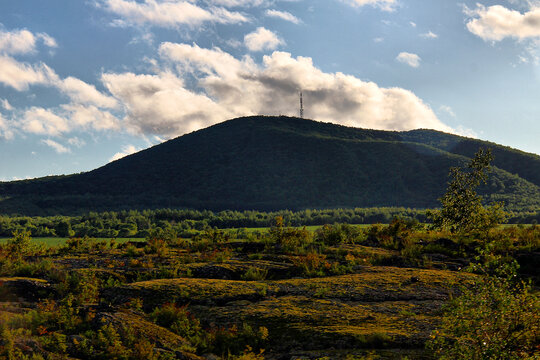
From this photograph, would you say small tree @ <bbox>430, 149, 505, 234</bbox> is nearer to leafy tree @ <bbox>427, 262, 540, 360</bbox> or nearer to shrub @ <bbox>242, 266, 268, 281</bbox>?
shrub @ <bbox>242, 266, 268, 281</bbox>

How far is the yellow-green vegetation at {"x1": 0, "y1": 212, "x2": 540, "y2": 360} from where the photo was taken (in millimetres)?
6902

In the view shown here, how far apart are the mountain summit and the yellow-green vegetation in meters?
109

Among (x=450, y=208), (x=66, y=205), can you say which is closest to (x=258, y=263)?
(x=450, y=208)

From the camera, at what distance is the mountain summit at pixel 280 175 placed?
12550 centimetres

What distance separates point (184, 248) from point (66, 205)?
124177mm

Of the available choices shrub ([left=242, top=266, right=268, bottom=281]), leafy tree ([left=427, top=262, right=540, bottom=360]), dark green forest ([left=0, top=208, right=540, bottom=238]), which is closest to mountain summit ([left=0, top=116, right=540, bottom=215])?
dark green forest ([left=0, top=208, right=540, bottom=238])

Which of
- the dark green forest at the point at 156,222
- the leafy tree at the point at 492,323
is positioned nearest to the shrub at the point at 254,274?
the leafy tree at the point at 492,323

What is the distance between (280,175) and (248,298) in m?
139

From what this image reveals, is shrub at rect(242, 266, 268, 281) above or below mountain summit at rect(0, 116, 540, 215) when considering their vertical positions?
below

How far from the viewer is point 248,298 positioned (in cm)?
991

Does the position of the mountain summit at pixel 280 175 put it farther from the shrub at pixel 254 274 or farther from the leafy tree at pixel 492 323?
the leafy tree at pixel 492 323

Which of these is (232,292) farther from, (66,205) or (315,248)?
(66,205)

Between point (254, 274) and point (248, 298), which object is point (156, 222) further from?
point (248, 298)

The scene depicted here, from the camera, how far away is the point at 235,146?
16562cm
